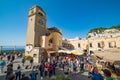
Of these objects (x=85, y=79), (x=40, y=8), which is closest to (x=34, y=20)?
(x=40, y=8)

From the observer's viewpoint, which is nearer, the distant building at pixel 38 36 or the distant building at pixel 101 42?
the distant building at pixel 38 36

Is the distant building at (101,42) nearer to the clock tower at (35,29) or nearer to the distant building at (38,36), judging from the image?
the distant building at (38,36)

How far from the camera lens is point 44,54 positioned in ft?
73.7

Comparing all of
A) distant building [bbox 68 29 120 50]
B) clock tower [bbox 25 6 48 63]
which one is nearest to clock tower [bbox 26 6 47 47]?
clock tower [bbox 25 6 48 63]

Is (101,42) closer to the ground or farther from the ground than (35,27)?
closer to the ground

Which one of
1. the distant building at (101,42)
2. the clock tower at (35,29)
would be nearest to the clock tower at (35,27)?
the clock tower at (35,29)

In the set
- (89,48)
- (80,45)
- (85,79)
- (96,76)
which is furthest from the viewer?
(80,45)

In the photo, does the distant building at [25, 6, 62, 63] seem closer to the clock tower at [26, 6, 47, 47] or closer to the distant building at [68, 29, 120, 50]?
the clock tower at [26, 6, 47, 47]

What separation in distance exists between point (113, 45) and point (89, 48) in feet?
24.7

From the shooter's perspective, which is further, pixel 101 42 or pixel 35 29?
pixel 101 42

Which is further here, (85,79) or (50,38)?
(50,38)

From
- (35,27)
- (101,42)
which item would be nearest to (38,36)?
(35,27)

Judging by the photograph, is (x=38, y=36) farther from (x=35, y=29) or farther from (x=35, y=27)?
(x=35, y=27)

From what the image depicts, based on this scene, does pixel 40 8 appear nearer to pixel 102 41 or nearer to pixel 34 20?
pixel 34 20
